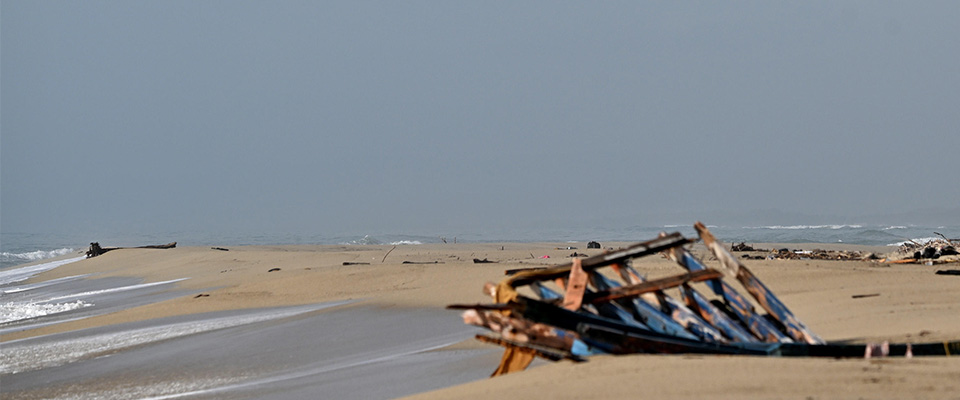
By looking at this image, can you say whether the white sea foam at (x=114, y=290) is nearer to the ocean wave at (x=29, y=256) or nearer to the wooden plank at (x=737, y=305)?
the wooden plank at (x=737, y=305)

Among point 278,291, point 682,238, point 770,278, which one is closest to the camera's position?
point 682,238

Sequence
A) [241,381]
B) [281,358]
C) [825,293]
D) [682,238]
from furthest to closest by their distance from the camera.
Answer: [825,293] → [281,358] → [241,381] → [682,238]

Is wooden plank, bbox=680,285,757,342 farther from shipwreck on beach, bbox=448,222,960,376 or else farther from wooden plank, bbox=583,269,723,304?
wooden plank, bbox=583,269,723,304

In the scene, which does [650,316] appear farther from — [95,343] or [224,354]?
[95,343]

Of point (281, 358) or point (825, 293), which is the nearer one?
point (281, 358)

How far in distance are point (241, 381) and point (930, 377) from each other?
4087 mm

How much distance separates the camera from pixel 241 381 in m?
5.12

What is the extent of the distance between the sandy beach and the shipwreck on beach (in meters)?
0.11

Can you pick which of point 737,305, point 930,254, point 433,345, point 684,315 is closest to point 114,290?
point 433,345

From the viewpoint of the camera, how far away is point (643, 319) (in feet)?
10.9

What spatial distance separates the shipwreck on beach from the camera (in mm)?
2953

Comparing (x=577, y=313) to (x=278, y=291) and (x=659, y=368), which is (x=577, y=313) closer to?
(x=659, y=368)

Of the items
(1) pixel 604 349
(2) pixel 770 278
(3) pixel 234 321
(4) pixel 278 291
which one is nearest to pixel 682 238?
(1) pixel 604 349

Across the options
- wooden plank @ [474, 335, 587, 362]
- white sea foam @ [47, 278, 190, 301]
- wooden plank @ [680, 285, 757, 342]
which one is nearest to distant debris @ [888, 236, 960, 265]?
wooden plank @ [680, 285, 757, 342]
